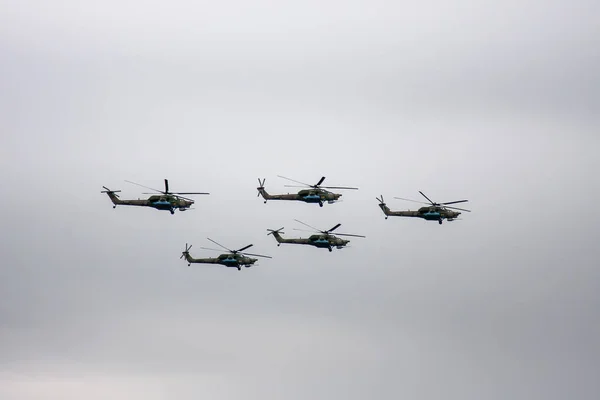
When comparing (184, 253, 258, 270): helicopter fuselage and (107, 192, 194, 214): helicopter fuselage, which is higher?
(107, 192, 194, 214): helicopter fuselage

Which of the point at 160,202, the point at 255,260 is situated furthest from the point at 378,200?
the point at 160,202

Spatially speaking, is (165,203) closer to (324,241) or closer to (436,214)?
(324,241)

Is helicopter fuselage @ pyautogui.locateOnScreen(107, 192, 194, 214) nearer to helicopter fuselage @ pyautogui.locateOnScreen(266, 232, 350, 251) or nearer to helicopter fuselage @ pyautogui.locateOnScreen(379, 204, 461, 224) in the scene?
helicopter fuselage @ pyautogui.locateOnScreen(266, 232, 350, 251)

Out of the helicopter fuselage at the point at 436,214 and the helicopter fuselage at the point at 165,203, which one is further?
the helicopter fuselage at the point at 436,214

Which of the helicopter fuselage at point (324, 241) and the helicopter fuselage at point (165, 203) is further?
the helicopter fuselage at point (324, 241)

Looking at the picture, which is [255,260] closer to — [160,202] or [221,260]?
[221,260]

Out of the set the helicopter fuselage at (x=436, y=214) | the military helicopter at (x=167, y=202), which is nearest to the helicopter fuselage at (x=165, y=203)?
the military helicopter at (x=167, y=202)

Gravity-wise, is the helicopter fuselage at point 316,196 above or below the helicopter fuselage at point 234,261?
above

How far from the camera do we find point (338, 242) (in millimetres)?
109875

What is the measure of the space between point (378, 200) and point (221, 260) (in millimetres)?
15008

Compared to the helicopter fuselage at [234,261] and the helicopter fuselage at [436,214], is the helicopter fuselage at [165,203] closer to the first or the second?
the helicopter fuselage at [234,261]

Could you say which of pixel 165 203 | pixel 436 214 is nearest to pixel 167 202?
pixel 165 203

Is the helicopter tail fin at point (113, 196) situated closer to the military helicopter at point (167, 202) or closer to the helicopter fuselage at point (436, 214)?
the military helicopter at point (167, 202)

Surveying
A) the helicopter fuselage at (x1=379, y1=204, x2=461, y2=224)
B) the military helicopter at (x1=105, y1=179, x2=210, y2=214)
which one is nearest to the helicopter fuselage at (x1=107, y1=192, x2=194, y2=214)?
the military helicopter at (x1=105, y1=179, x2=210, y2=214)
